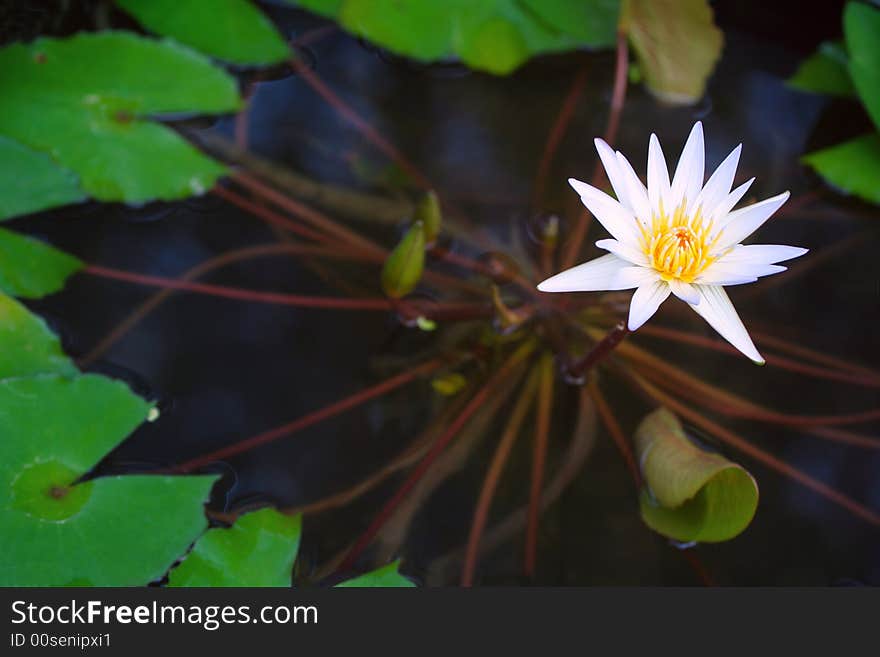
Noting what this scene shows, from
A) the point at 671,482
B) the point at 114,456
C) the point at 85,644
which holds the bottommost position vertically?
the point at 85,644

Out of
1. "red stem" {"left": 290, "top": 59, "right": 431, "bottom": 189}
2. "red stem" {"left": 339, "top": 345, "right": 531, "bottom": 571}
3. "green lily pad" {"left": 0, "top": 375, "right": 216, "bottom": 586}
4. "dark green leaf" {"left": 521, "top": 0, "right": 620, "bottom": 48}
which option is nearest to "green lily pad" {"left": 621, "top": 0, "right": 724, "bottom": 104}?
"dark green leaf" {"left": 521, "top": 0, "right": 620, "bottom": 48}

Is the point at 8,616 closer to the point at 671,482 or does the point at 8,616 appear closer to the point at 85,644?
the point at 85,644

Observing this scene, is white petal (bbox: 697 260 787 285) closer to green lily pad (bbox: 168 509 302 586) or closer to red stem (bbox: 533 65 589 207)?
green lily pad (bbox: 168 509 302 586)

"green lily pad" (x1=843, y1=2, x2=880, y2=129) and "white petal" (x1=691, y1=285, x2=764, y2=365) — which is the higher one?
"green lily pad" (x1=843, y1=2, x2=880, y2=129)

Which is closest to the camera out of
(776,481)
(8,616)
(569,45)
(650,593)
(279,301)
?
(8,616)

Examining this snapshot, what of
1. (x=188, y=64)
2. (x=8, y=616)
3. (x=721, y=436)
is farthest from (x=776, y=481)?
(x=188, y=64)

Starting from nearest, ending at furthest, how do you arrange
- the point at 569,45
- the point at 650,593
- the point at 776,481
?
1. the point at 650,593
2. the point at 776,481
3. the point at 569,45
